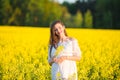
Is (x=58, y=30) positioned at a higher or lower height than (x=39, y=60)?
higher

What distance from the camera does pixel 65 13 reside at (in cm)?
1413

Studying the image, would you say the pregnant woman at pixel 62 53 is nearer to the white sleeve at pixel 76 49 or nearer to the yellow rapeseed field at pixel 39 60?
the white sleeve at pixel 76 49

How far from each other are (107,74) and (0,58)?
1.82m

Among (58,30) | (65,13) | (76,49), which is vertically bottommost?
(76,49)

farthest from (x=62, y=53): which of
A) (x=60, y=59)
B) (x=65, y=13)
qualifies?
(x=65, y=13)

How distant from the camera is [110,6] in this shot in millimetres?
16156

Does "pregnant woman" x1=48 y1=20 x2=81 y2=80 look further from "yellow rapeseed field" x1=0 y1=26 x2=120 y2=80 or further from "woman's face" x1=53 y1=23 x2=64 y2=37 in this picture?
"yellow rapeseed field" x1=0 y1=26 x2=120 y2=80

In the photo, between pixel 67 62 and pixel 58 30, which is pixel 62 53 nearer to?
pixel 67 62

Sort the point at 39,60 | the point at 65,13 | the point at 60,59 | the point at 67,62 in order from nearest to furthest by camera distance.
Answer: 1. the point at 60,59
2. the point at 67,62
3. the point at 39,60
4. the point at 65,13

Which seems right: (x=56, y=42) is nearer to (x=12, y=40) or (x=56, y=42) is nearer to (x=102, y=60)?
(x=102, y=60)

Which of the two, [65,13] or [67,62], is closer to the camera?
[67,62]

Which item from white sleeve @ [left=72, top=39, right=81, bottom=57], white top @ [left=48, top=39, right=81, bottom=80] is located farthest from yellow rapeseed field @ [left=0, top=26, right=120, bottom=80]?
white sleeve @ [left=72, top=39, right=81, bottom=57]

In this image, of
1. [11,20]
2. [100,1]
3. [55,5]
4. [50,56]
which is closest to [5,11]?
[11,20]

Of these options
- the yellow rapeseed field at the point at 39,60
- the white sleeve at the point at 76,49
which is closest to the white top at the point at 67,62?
the white sleeve at the point at 76,49
